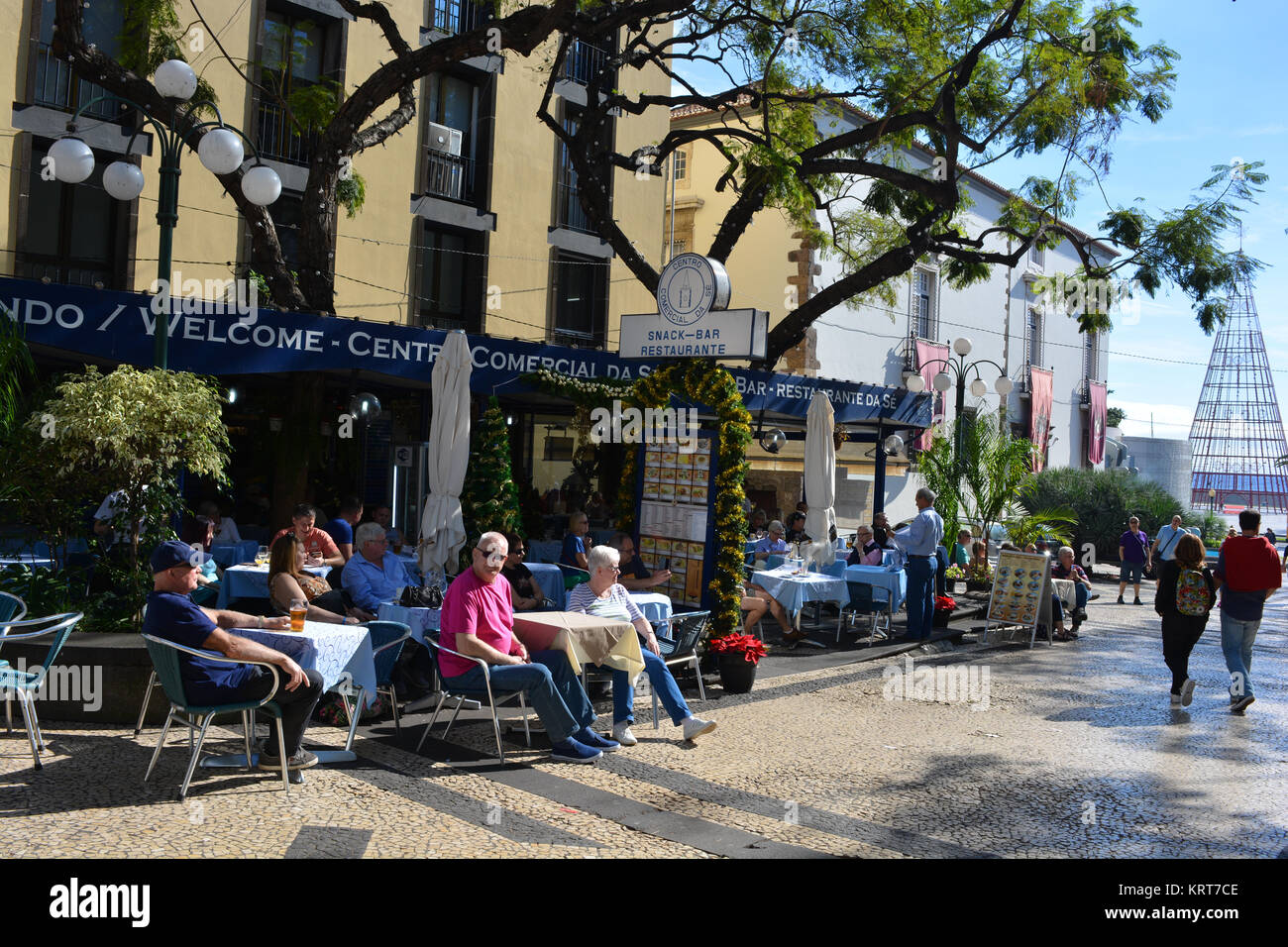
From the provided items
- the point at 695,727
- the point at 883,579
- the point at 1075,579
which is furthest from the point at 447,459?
the point at 1075,579

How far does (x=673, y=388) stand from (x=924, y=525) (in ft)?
12.5

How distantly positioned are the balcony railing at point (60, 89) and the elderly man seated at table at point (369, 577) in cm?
987

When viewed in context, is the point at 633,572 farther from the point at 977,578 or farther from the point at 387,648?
the point at 977,578

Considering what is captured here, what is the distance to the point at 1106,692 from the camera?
32.3 ft

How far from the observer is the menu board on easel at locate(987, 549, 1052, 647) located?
513 inches

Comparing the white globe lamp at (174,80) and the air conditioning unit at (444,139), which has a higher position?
the air conditioning unit at (444,139)

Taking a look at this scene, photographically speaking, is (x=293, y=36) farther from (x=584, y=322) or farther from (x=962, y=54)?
(x=962, y=54)

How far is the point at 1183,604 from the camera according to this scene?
9344mm

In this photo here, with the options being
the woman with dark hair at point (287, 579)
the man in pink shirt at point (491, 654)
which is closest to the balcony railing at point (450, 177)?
the woman with dark hair at point (287, 579)

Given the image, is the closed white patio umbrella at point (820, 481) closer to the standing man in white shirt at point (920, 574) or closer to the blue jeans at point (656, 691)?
the standing man in white shirt at point (920, 574)

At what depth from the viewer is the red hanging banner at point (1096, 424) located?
134 feet

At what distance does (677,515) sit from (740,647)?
2046mm

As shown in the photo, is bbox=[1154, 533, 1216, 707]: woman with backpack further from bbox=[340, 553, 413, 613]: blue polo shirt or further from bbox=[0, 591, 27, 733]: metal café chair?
bbox=[0, 591, 27, 733]: metal café chair
